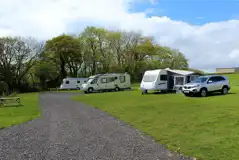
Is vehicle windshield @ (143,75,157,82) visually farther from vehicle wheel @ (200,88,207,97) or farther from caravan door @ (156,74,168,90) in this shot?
vehicle wheel @ (200,88,207,97)

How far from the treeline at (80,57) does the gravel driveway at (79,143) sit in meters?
45.1

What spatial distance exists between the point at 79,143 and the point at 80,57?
50.5 metres

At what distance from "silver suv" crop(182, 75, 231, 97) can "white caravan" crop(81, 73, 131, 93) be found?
15.0 m

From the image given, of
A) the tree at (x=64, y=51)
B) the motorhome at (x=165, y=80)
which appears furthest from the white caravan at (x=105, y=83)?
the tree at (x=64, y=51)

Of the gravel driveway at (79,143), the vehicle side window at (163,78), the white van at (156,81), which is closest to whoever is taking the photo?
the gravel driveway at (79,143)

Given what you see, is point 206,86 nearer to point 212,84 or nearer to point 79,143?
point 212,84

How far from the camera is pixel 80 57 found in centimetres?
5666

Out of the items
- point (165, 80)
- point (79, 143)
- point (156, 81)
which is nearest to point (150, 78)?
point (156, 81)

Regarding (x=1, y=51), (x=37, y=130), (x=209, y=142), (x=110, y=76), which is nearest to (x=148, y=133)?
(x=209, y=142)

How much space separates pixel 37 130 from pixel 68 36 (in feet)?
162

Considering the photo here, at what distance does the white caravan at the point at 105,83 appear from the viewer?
3538 centimetres

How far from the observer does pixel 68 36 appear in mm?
56812

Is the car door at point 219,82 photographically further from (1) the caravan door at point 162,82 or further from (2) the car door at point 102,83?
(2) the car door at point 102,83

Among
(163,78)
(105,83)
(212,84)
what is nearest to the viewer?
(212,84)
